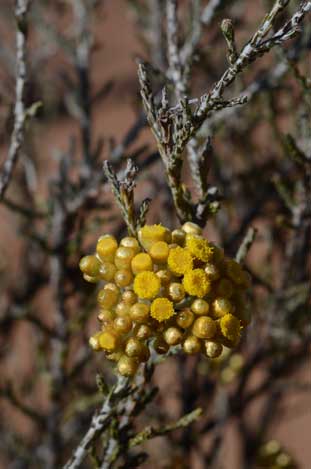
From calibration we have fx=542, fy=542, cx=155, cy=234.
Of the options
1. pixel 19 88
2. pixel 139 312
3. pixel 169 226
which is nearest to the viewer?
pixel 139 312

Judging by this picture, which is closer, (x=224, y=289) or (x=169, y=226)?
(x=224, y=289)

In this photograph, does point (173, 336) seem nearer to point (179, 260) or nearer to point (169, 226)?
point (179, 260)

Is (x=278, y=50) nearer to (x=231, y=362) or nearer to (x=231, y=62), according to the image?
(x=231, y=62)

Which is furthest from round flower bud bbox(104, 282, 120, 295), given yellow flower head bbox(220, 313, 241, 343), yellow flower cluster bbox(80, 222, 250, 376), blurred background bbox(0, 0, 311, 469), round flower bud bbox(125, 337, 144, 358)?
blurred background bbox(0, 0, 311, 469)

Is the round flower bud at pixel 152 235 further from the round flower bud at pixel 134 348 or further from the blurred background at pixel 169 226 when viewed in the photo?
the blurred background at pixel 169 226

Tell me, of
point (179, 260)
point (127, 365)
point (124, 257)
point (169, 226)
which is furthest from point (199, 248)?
point (169, 226)

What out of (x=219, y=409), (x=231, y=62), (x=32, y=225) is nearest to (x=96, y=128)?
(x=32, y=225)

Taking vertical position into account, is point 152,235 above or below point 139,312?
above
